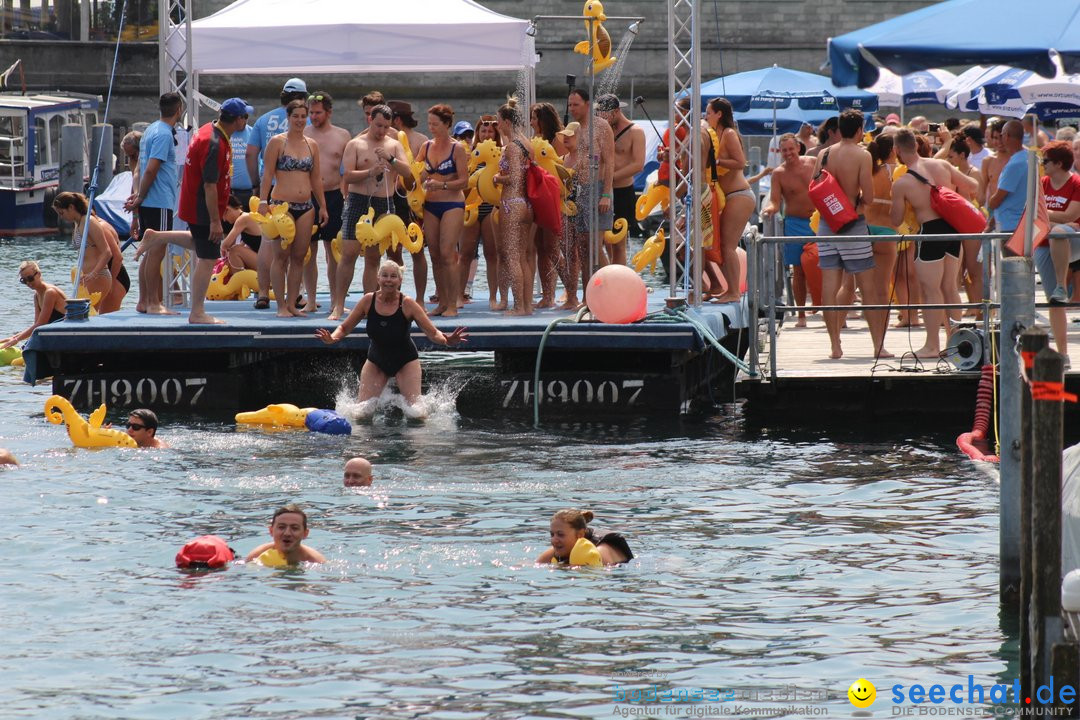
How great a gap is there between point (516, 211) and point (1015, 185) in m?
4.19

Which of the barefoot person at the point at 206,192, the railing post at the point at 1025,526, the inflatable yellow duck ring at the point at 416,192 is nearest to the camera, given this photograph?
the railing post at the point at 1025,526

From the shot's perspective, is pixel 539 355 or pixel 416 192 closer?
pixel 539 355

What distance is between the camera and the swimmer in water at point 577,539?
869 cm

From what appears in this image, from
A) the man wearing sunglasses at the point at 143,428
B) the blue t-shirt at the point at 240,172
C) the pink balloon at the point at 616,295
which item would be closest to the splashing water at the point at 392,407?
the pink balloon at the point at 616,295

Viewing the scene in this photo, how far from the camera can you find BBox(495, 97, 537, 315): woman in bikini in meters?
13.9

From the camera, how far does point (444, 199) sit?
1421 cm

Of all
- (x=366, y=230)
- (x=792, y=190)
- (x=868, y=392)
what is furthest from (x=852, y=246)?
(x=366, y=230)

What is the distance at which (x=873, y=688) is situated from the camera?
6898mm

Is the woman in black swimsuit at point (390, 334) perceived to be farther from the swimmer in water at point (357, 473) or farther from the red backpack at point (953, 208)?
the red backpack at point (953, 208)

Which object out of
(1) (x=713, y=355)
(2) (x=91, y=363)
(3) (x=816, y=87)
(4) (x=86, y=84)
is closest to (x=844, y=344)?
(1) (x=713, y=355)

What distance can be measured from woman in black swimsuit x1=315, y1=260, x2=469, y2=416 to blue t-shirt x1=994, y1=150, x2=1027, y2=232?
4583mm

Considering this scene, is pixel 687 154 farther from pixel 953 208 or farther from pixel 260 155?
pixel 260 155

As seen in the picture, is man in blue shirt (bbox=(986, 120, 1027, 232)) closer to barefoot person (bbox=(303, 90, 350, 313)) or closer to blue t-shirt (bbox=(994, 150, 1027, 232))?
blue t-shirt (bbox=(994, 150, 1027, 232))

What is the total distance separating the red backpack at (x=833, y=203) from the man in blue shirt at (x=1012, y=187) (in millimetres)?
1157
